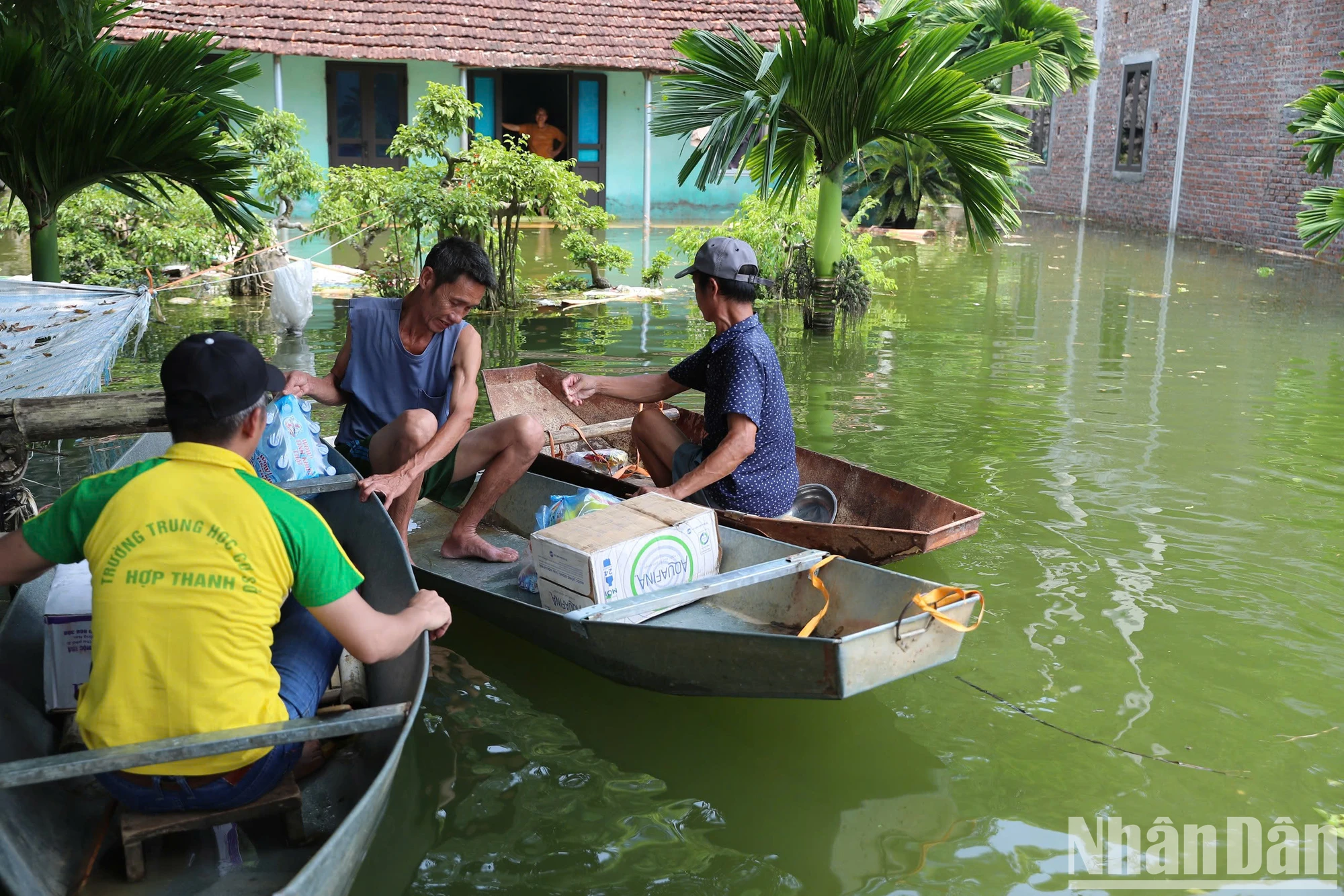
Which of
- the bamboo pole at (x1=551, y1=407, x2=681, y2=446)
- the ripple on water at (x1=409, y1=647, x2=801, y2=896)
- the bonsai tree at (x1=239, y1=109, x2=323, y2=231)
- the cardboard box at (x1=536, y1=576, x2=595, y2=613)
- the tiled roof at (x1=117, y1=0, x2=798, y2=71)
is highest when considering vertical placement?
the tiled roof at (x1=117, y1=0, x2=798, y2=71)

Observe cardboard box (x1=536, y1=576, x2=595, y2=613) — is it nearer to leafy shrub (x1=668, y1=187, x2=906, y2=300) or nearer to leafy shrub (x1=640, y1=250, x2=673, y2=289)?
leafy shrub (x1=668, y1=187, x2=906, y2=300)

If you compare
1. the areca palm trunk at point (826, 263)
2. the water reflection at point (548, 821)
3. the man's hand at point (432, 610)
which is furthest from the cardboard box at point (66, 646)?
the areca palm trunk at point (826, 263)

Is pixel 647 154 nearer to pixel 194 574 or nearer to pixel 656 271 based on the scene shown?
pixel 656 271

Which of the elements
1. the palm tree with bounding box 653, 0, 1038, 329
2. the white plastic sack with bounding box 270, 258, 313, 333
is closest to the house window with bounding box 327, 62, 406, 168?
the white plastic sack with bounding box 270, 258, 313, 333

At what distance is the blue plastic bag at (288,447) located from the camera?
443cm

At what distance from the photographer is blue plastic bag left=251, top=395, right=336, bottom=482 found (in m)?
4.43

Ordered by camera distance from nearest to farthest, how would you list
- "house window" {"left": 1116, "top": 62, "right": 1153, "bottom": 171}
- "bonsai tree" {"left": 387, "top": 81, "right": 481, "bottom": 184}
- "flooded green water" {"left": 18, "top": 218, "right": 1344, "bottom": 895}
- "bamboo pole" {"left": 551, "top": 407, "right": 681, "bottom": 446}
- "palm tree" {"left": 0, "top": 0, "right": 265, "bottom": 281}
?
"flooded green water" {"left": 18, "top": 218, "right": 1344, "bottom": 895}
"palm tree" {"left": 0, "top": 0, "right": 265, "bottom": 281}
"bamboo pole" {"left": 551, "top": 407, "right": 681, "bottom": 446}
"bonsai tree" {"left": 387, "top": 81, "right": 481, "bottom": 184}
"house window" {"left": 1116, "top": 62, "right": 1153, "bottom": 171}

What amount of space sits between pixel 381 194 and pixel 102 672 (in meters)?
9.09

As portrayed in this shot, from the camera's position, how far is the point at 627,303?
12.8 metres

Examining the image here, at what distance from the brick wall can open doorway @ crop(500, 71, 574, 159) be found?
10.5 meters

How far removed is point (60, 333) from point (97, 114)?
109 centimetres

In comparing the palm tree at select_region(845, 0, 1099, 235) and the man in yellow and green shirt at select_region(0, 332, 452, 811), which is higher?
the palm tree at select_region(845, 0, 1099, 235)

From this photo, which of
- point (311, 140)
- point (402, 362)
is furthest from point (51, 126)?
point (311, 140)

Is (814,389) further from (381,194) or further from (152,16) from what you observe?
(152,16)
